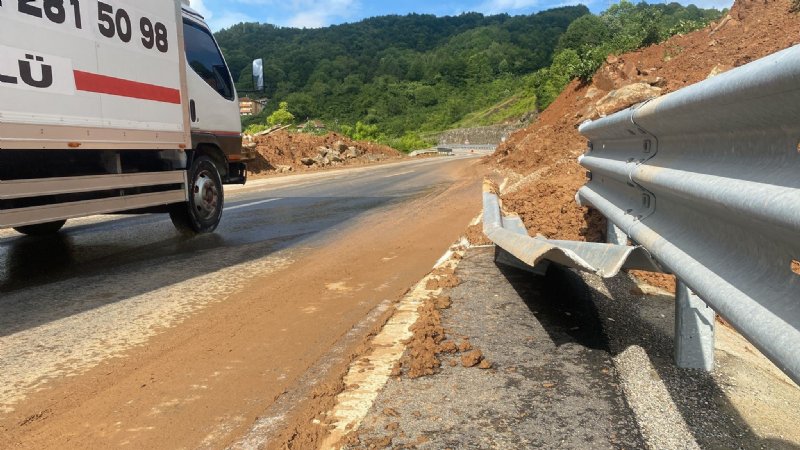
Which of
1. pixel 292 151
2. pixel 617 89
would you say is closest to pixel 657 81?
pixel 617 89

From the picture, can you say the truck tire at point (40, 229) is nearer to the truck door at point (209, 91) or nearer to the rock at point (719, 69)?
the truck door at point (209, 91)

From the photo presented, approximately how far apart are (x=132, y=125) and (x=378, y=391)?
15.4 feet

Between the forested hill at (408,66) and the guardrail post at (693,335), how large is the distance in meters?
87.6

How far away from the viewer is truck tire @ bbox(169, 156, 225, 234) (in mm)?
7324

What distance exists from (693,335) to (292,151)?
2790 cm

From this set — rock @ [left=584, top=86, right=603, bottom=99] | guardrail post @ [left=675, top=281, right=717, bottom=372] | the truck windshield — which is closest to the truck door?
the truck windshield

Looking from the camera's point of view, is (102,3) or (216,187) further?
(216,187)

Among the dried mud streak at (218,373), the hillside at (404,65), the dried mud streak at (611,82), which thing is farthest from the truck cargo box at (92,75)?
the hillside at (404,65)

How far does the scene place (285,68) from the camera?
306 feet

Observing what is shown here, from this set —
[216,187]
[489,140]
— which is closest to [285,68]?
[489,140]

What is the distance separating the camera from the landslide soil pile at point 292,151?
26453 mm

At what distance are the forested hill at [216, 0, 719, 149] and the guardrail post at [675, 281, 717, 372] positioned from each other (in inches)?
3450

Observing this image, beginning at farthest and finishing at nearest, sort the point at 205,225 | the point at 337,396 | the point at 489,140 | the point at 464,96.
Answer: the point at 464,96 < the point at 489,140 < the point at 205,225 < the point at 337,396

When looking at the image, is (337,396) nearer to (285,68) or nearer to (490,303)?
(490,303)
